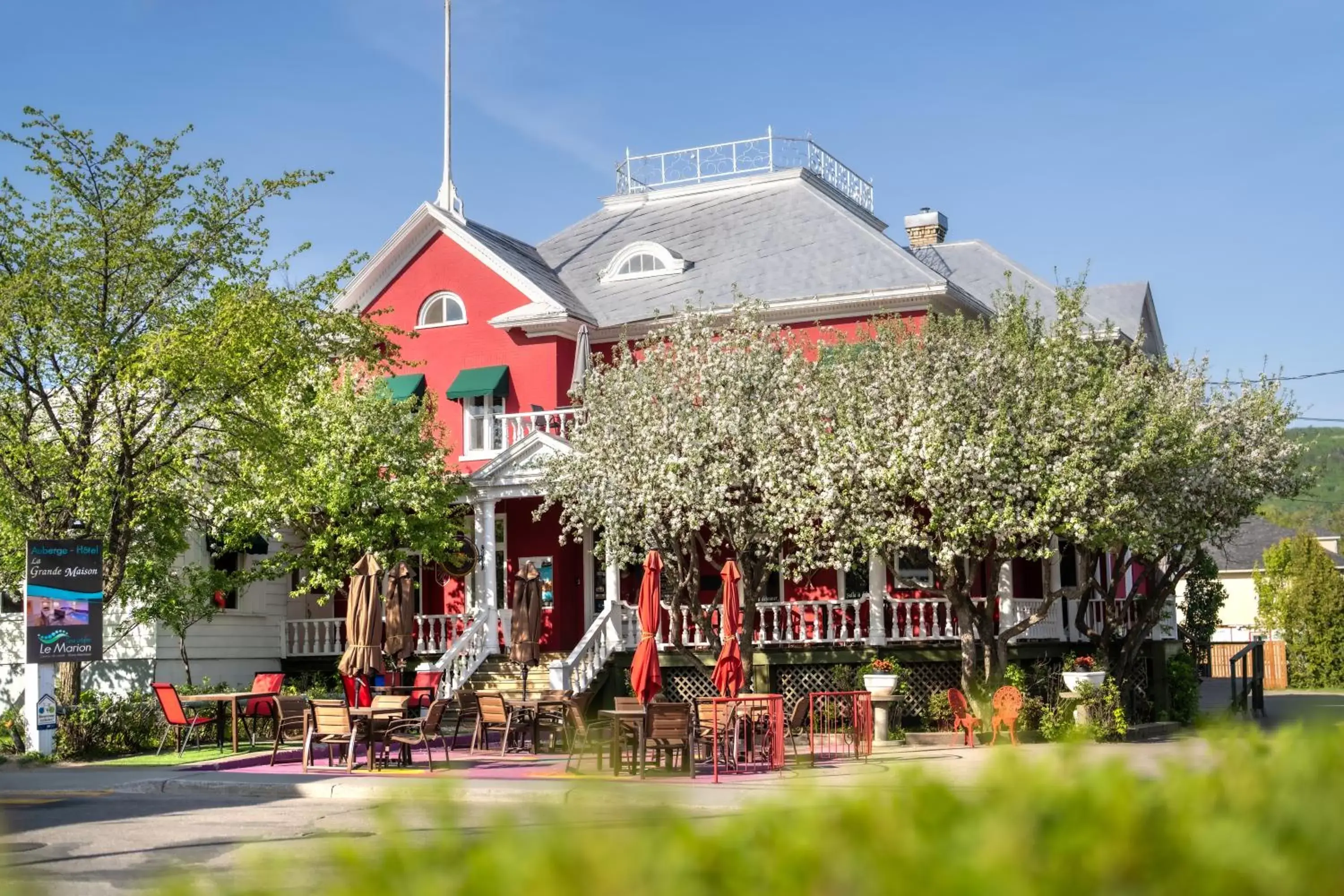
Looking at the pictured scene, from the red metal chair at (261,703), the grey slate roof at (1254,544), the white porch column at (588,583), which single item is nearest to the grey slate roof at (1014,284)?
the white porch column at (588,583)

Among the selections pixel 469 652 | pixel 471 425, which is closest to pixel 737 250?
pixel 471 425

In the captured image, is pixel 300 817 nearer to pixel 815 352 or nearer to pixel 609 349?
pixel 815 352

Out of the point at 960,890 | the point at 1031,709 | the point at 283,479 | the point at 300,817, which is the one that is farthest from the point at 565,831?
the point at 283,479

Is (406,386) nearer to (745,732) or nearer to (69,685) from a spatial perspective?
(69,685)

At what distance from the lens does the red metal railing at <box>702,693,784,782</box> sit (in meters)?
17.5

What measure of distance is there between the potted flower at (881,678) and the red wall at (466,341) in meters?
9.99

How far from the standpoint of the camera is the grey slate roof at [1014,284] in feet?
105

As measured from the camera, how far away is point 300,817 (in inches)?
537

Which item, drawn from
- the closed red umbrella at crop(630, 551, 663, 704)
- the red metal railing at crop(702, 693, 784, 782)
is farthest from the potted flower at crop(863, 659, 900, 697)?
the closed red umbrella at crop(630, 551, 663, 704)

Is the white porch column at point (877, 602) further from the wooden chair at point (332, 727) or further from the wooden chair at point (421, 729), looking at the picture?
the wooden chair at point (332, 727)

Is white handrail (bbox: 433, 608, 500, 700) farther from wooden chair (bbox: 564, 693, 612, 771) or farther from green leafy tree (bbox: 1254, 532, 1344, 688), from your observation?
green leafy tree (bbox: 1254, 532, 1344, 688)

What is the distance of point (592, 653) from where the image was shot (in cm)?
2536

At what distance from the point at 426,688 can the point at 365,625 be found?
159 centimetres

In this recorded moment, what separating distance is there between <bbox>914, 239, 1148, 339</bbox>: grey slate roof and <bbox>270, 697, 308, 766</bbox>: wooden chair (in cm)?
1740
